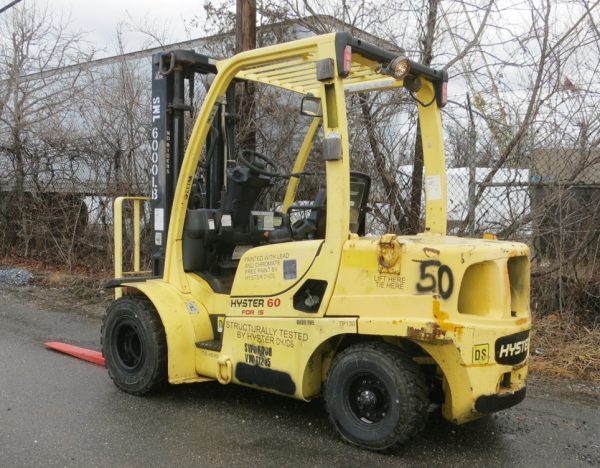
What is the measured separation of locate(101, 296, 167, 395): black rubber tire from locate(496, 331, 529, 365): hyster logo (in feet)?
8.24

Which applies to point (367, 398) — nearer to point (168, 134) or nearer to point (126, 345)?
point (126, 345)

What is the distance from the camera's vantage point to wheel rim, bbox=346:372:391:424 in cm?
392

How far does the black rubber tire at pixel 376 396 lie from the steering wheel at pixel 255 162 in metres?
1.56

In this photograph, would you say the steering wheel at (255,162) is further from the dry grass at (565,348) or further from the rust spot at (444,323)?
the dry grass at (565,348)

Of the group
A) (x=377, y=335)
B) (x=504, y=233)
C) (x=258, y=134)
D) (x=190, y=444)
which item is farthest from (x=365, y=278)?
(x=258, y=134)

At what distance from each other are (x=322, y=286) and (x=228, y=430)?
123 cm

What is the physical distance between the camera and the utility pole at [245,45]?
8.31 m

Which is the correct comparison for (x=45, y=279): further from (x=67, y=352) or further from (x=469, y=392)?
(x=469, y=392)

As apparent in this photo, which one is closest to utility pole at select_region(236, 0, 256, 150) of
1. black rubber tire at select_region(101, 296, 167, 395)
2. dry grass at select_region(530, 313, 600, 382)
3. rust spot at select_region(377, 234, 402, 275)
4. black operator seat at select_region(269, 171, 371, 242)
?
black operator seat at select_region(269, 171, 371, 242)

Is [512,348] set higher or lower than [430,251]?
lower

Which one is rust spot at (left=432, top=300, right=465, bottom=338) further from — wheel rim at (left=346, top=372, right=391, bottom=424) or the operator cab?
the operator cab

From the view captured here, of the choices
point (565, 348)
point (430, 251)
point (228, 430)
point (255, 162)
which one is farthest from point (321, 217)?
point (565, 348)

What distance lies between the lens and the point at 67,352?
6344mm

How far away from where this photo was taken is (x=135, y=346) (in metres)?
5.25
